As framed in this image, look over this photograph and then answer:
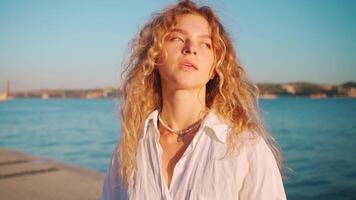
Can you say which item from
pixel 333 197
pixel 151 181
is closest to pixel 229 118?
pixel 151 181

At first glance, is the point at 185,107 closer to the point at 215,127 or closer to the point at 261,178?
the point at 215,127

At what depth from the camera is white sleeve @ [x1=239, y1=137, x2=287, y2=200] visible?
166 cm

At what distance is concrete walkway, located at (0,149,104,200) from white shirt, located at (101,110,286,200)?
4.81 m

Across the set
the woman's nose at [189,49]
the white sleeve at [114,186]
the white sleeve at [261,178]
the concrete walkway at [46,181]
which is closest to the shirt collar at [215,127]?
the white sleeve at [261,178]

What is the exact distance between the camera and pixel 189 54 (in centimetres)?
195

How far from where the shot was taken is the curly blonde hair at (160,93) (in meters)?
2.01

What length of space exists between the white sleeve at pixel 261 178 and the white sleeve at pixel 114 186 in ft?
2.22

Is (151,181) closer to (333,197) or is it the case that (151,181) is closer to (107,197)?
(107,197)

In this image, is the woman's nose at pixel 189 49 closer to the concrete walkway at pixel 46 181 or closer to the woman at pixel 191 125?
the woman at pixel 191 125

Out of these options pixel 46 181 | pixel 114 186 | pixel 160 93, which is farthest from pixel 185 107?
pixel 46 181

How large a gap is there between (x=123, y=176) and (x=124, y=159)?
9 cm

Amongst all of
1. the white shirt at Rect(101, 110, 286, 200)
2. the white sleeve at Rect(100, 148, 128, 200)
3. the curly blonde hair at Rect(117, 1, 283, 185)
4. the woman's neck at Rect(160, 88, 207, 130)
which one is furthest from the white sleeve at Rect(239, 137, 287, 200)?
the white sleeve at Rect(100, 148, 128, 200)

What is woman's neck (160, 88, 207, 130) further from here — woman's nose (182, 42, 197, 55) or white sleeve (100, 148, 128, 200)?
white sleeve (100, 148, 128, 200)

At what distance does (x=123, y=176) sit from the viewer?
2012 mm
